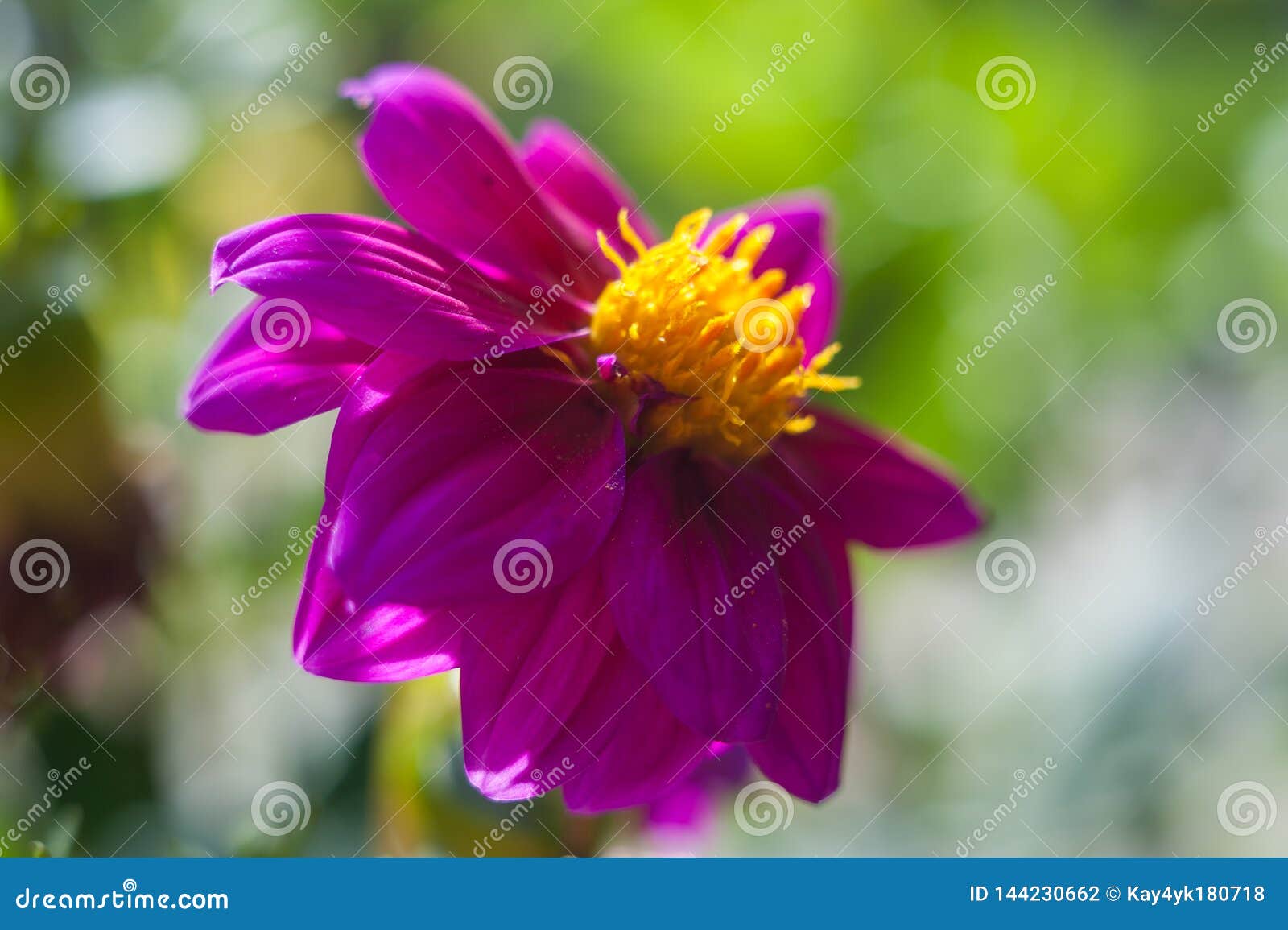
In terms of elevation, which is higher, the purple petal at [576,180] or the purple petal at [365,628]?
the purple petal at [576,180]

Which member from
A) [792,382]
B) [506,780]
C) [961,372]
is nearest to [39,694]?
[506,780]

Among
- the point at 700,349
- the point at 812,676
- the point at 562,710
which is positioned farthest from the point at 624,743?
the point at 700,349

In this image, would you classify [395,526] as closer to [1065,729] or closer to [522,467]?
[522,467]

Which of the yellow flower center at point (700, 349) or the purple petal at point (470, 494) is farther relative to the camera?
the yellow flower center at point (700, 349)

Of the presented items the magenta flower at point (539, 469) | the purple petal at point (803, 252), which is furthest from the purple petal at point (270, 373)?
the purple petal at point (803, 252)

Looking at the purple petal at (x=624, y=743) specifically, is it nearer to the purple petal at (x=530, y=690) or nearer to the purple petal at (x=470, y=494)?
the purple petal at (x=530, y=690)

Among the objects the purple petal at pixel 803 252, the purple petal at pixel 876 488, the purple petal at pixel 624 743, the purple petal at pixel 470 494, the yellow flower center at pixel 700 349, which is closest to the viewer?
the purple petal at pixel 470 494

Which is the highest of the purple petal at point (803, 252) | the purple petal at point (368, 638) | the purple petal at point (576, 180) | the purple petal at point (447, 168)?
the purple petal at point (803, 252)
